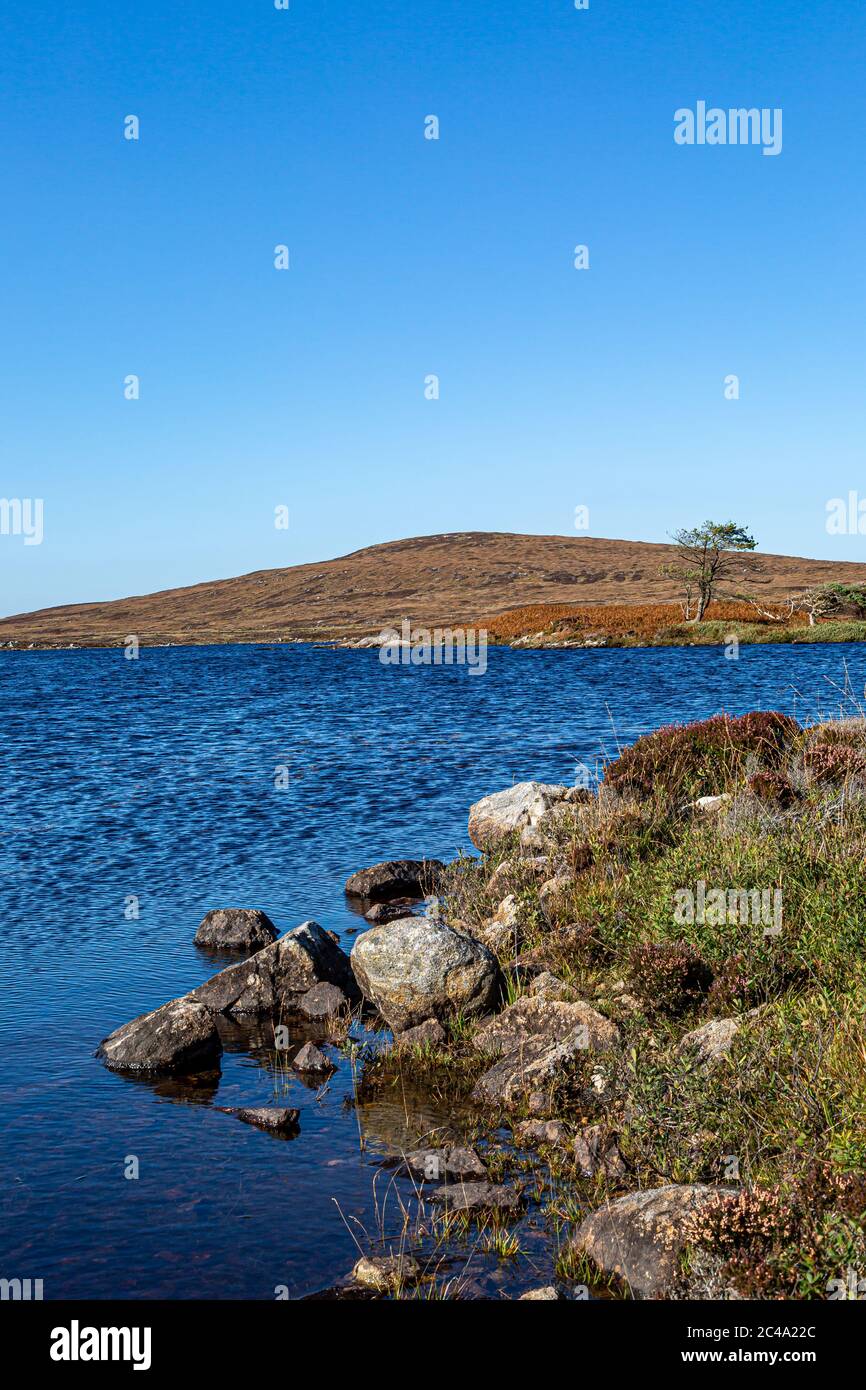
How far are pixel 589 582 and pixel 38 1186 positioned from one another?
571ft

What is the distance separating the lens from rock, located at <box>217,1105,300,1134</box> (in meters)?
9.55

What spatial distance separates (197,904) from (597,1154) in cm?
1013

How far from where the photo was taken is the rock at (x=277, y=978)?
1258 centimetres

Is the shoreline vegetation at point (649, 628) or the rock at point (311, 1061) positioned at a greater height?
the shoreline vegetation at point (649, 628)

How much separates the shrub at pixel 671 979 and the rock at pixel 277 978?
3958 millimetres

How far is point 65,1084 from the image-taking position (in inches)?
414

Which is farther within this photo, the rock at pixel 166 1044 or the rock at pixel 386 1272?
the rock at pixel 166 1044

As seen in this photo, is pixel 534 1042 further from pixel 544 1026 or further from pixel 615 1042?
pixel 615 1042

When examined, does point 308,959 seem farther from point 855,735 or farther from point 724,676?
point 724,676

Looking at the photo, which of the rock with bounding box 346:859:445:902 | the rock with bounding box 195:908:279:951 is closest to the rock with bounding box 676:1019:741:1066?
the rock with bounding box 195:908:279:951

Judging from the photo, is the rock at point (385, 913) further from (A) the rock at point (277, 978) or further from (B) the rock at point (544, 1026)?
(B) the rock at point (544, 1026)

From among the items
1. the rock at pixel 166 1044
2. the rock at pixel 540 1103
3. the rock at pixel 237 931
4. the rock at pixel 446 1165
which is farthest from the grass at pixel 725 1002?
the rock at pixel 237 931

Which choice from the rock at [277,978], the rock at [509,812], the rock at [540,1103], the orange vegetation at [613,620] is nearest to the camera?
the rock at [540,1103]

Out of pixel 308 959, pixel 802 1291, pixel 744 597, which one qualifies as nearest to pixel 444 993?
pixel 308 959
